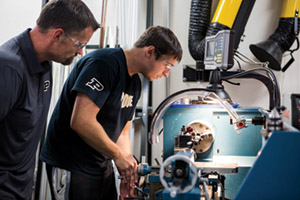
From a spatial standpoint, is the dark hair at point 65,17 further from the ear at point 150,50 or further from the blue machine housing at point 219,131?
the blue machine housing at point 219,131

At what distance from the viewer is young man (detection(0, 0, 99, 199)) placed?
3.55ft

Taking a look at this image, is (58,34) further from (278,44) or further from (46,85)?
(278,44)

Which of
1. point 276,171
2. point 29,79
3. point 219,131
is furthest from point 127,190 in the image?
point 219,131

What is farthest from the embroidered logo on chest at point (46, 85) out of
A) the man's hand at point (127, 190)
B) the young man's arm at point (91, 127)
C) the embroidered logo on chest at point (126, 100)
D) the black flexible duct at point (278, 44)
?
the black flexible duct at point (278, 44)

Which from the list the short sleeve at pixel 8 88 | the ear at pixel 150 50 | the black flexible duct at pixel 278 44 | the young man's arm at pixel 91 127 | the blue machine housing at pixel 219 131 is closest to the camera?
the short sleeve at pixel 8 88

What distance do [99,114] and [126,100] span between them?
157 mm

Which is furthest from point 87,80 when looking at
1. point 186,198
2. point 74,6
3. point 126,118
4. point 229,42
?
point 229,42

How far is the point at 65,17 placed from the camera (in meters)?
1.22

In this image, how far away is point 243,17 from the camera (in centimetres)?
283

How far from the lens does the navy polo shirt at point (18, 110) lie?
1.05 m

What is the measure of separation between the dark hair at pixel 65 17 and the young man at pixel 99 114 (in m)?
0.19

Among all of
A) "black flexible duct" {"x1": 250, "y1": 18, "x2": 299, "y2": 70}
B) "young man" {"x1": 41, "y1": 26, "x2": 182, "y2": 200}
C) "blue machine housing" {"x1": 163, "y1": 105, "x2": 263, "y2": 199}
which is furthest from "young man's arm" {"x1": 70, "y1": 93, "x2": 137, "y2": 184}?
"black flexible duct" {"x1": 250, "y1": 18, "x2": 299, "y2": 70}

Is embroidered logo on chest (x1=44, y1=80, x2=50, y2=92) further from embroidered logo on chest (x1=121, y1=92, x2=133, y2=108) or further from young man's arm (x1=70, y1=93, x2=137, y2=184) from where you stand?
embroidered logo on chest (x1=121, y1=92, x2=133, y2=108)

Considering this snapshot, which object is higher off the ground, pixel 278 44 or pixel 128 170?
pixel 278 44
